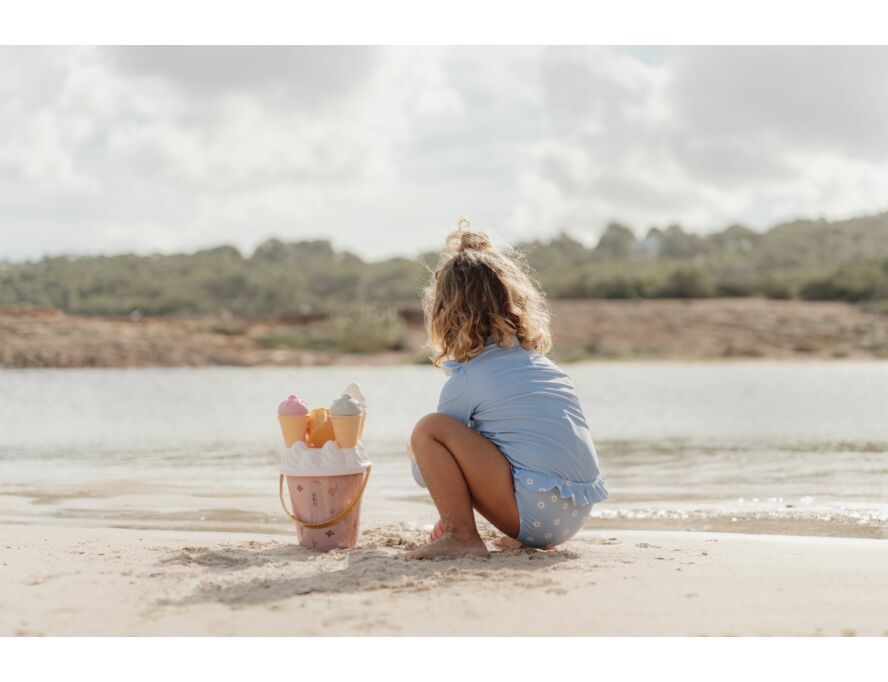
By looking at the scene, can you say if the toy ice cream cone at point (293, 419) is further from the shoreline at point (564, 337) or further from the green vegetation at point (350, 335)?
the green vegetation at point (350, 335)

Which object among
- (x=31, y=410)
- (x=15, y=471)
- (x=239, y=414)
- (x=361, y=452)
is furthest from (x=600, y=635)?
(x=31, y=410)

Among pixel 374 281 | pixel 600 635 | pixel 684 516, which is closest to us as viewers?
pixel 600 635

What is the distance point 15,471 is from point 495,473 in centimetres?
411

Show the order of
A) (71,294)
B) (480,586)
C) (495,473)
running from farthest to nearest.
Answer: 1. (71,294)
2. (495,473)
3. (480,586)

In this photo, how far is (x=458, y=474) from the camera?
3.55 metres

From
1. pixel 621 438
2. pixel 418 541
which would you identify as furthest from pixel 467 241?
pixel 621 438

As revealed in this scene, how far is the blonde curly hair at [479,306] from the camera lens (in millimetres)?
3656

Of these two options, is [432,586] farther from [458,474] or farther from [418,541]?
[418,541]

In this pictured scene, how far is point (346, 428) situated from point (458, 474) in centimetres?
51

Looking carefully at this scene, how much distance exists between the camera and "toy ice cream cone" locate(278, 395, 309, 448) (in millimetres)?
3834

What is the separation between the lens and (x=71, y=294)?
2536 centimetres

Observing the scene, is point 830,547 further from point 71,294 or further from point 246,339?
point 71,294

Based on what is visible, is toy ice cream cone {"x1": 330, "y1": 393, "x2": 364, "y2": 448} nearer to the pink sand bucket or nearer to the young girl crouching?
the pink sand bucket

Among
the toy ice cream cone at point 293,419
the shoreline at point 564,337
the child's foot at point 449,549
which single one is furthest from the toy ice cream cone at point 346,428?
the shoreline at point 564,337
